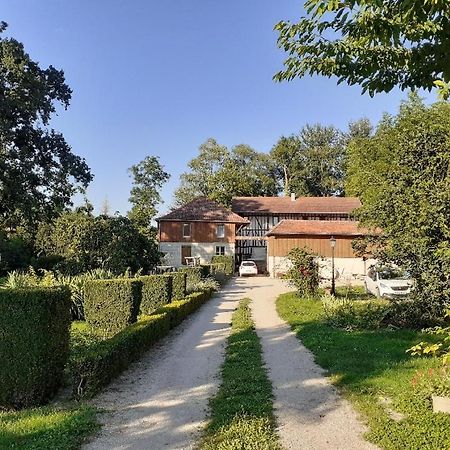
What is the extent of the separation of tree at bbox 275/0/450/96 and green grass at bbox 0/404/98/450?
14.0 ft

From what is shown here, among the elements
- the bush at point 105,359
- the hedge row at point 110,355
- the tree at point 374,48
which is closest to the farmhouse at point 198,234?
the hedge row at point 110,355

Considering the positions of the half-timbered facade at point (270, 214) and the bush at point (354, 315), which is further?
the half-timbered facade at point (270, 214)

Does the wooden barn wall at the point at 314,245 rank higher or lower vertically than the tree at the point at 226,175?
lower

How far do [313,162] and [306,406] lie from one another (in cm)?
6614

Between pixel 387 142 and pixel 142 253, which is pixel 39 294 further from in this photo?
pixel 387 142

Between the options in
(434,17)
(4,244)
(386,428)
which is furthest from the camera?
(4,244)

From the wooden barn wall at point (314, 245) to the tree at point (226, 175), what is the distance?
18.8m

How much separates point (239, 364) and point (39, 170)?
22319 mm

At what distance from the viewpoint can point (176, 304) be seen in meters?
14.5

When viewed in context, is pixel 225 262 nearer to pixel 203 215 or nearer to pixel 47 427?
pixel 203 215

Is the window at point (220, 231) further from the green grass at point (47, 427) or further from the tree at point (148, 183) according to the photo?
the green grass at point (47, 427)

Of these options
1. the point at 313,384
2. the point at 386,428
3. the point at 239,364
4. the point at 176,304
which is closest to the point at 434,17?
the point at 386,428

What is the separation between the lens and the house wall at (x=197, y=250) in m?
47.5

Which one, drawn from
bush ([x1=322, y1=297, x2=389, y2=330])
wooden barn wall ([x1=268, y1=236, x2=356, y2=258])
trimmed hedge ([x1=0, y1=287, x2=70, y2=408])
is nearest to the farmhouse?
wooden barn wall ([x1=268, y1=236, x2=356, y2=258])
